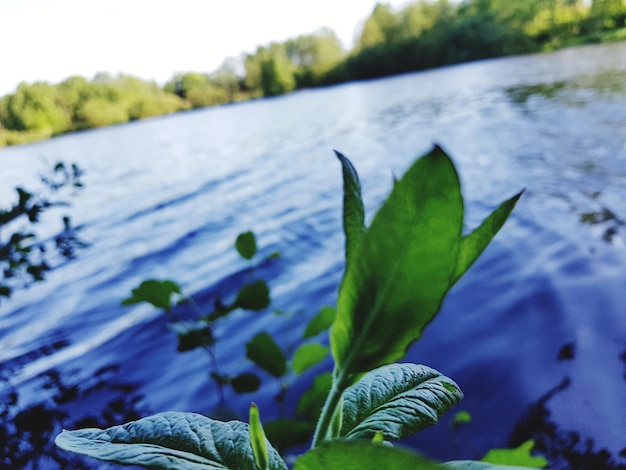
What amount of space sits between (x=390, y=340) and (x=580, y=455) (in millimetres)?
1735

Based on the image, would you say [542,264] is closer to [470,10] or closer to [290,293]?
[290,293]

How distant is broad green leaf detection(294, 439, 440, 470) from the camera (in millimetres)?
172

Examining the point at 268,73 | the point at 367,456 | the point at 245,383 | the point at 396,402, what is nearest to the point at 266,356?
the point at 245,383

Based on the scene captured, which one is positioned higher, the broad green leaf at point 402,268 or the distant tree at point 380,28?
the distant tree at point 380,28

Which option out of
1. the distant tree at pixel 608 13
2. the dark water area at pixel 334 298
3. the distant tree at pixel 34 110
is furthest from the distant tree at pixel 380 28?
the dark water area at pixel 334 298

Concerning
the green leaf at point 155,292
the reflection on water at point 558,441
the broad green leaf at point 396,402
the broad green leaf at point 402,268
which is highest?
the broad green leaf at point 402,268

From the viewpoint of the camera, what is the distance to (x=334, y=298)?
134 inches

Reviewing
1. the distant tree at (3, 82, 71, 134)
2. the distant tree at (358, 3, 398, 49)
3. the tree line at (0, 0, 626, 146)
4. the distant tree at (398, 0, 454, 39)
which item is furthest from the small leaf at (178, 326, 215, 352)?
the distant tree at (358, 3, 398, 49)

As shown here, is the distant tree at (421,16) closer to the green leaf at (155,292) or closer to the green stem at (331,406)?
the green leaf at (155,292)

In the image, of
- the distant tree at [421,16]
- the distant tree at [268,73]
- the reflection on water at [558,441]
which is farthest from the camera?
the distant tree at [268,73]

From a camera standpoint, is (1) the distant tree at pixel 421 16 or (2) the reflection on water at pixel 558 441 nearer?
(2) the reflection on water at pixel 558 441

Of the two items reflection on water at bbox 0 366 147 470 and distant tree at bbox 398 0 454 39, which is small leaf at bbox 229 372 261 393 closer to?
reflection on water at bbox 0 366 147 470

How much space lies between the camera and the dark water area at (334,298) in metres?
1.79

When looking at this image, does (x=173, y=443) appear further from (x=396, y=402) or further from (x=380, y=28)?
(x=380, y=28)
